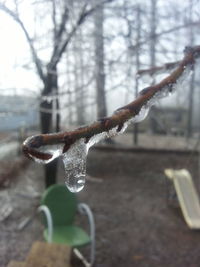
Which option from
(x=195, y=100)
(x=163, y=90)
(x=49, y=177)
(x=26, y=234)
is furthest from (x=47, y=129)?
(x=195, y=100)

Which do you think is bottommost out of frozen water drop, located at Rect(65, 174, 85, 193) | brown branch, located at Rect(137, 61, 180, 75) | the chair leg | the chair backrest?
the chair leg

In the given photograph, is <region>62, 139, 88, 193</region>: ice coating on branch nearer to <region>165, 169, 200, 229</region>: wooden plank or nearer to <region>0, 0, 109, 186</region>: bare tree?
<region>0, 0, 109, 186</region>: bare tree

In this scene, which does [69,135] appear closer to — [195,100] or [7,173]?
[7,173]

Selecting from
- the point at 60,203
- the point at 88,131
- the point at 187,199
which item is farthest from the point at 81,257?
the point at 88,131

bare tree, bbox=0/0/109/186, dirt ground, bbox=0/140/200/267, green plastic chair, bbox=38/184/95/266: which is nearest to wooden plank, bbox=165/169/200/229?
dirt ground, bbox=0/140/200/267

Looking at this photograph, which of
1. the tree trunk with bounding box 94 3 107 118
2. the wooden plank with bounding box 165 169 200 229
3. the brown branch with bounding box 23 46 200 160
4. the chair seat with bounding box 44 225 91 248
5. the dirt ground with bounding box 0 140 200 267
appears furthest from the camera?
the wooden plank with bounding box 165 169 200 229

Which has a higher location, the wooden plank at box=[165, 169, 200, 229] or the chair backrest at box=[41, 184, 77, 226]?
the chair backrest at box=[41, 184, 77, 226]

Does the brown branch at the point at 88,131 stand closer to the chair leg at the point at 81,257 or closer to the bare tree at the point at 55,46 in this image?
the bare tree at the point at 55,46
